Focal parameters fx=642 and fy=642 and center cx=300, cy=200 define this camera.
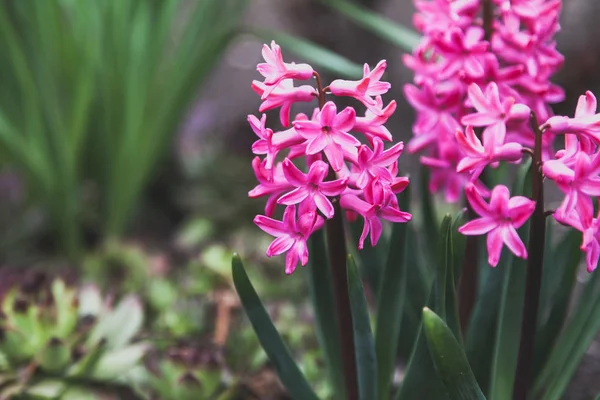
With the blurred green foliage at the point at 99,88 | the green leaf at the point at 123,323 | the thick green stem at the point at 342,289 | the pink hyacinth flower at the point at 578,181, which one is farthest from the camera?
the blurred green foliage at the point at 99,88

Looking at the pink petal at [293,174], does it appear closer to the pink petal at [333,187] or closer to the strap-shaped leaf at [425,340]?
the pink petal at [333,187]

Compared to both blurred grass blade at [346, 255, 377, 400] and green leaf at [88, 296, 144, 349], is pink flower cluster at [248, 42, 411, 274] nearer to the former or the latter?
blurred grass blade at [346, 255, 377, 400]

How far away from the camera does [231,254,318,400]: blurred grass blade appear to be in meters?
0.68

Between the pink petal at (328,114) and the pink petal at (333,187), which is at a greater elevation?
the pink petal at (328,114)

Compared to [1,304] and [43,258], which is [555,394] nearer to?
[1,304]

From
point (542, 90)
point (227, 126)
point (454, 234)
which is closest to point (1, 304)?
point (454, 234)

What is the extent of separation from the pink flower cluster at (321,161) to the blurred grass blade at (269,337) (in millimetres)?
85

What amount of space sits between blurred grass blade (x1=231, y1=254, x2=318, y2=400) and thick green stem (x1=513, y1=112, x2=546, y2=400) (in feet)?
0.78

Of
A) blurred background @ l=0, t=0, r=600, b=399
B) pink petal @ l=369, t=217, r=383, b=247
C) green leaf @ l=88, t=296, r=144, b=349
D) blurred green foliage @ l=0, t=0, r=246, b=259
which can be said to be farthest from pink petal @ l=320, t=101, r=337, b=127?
blurred green foliage @ l=0, t=0, r=246, b=259

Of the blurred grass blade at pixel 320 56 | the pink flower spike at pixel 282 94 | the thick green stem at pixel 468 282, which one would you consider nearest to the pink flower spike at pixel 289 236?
the pink flower spike at pixel 282 94

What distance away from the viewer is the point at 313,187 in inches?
23.3

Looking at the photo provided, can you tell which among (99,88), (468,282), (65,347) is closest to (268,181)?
(468,282)

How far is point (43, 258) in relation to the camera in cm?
170

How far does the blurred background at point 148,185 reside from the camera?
1064mm
